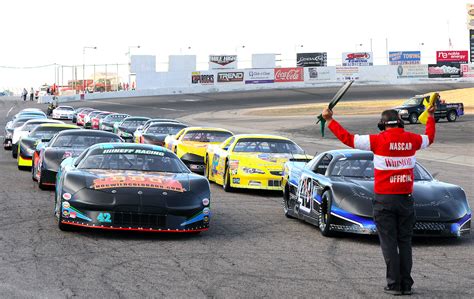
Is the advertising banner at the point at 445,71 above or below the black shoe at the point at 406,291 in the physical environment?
above

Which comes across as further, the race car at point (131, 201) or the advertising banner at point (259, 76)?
the advertising banner at point (259, 76)

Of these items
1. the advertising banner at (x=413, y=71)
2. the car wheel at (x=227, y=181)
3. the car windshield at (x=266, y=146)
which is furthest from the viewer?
the advertising banner at (x=413, y=71)

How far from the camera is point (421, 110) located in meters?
47.9

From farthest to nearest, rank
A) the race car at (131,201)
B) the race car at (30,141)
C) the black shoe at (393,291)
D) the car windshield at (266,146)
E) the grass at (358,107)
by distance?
the grass at (358,107) < the race car at (30,141) < the car windshield at (266,146) < the race car at (131,201) < the black shoe at (393,291)

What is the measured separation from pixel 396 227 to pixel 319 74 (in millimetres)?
92360

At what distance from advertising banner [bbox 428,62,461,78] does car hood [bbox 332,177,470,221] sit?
90438 mm

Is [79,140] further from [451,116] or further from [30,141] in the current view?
[451,116]

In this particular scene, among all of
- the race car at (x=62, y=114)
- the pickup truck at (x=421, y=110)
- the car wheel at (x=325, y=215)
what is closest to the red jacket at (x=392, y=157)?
the car wheel at (x=325, y=215)

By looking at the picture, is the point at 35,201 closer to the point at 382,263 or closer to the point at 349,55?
the point at 382,263

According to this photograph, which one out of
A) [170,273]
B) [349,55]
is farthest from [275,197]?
[349,55]

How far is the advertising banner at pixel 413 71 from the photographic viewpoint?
99.1 meters

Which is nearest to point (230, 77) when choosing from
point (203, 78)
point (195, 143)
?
point (203, 78)

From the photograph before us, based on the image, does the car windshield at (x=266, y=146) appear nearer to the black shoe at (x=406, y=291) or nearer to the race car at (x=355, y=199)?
the race car at (x=355, y=199)

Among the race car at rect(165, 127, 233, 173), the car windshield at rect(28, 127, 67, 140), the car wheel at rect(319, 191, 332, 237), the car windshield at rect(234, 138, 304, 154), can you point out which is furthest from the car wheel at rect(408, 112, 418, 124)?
the car wheel at rect(319, 191, 332, 237)
